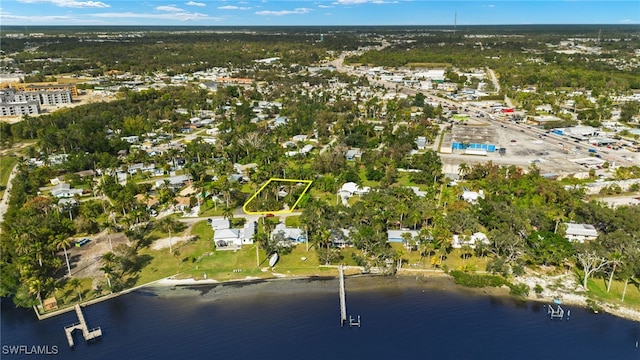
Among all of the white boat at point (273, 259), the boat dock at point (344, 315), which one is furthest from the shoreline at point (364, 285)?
the boat dock at point (344, 315)

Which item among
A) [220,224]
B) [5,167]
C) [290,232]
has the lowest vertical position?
[290,232]

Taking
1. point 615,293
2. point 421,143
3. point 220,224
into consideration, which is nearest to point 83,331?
point 220,224

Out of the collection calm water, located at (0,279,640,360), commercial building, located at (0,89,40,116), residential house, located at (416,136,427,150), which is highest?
commercial building, located at (0,89,40,116)

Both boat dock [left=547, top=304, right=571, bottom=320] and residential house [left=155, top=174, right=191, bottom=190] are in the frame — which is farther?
residential house [left=155, top=174, right=191, bottom=190]

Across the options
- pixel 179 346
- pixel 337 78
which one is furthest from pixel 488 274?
pixel 337 78

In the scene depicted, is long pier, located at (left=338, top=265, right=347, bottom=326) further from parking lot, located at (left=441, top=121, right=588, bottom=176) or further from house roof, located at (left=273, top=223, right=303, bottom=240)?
parking lot, located at (left=441, top=121, right=588, bottom=176)

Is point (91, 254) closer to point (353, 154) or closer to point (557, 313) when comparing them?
point (353, 154)

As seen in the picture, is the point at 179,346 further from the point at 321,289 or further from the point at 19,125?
the point at 19,125

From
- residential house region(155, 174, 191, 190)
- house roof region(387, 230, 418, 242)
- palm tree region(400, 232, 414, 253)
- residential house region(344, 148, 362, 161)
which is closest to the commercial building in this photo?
residential house region(155, 174, 191, 190)
